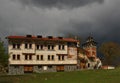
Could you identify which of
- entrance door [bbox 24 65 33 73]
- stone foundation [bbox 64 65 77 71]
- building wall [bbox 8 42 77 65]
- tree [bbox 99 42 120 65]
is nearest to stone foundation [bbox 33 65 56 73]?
entrance door [bbox 24 65 33 73]

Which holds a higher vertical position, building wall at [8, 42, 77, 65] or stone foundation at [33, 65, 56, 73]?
building wall at [8, 42, 77, 65]

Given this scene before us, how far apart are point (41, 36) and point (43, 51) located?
16.0ft

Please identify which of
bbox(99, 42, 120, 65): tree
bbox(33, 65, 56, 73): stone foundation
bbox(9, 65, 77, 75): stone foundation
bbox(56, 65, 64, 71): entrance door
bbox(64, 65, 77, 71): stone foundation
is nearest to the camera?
bbox(9, 65, 77, 75): stone foundation

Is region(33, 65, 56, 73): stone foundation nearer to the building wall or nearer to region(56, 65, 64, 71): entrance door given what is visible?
region(56, 65, 64, 71): entrance door

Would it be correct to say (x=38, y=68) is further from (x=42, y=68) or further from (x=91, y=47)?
(x=91, y=47)

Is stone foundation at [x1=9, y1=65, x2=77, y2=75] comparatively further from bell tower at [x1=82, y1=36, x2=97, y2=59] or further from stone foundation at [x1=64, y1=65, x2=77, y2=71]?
bell tower at [x1=82, y1=36, x2=97, y2=59]

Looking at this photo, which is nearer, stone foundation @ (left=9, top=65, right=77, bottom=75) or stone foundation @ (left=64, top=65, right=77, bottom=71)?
stone foundation @ (left=9, top=65, right=77, bottom=75)

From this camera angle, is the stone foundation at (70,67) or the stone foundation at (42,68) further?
the stone foundation at (70,67)

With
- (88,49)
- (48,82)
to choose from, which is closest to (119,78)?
(48,82)

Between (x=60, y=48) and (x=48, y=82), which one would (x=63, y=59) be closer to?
(x=60, y=48)

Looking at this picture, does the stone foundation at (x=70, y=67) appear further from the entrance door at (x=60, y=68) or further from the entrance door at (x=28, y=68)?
the entrance door at (x=28, y=68)

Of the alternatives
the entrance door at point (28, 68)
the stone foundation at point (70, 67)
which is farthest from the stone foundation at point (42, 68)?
the stone foundation at point (70, 67)

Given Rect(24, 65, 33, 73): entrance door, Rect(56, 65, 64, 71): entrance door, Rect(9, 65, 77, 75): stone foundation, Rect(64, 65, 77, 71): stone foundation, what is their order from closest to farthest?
Rect(9, 65, 77, 75): stone foundation < Rect(24, 65, 33, 73): entrance door < Rect(56, 65, 64, 71): entrance door < Rect(64, 65, 77, 71): stone foundation

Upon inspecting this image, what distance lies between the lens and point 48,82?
58.0 metres
